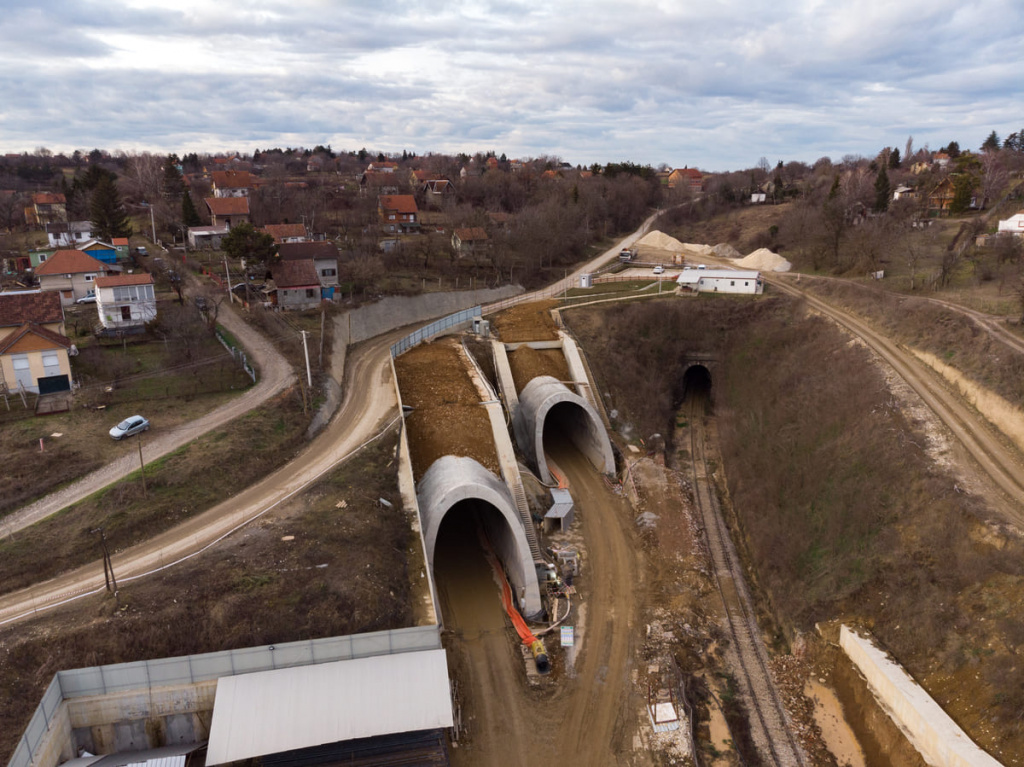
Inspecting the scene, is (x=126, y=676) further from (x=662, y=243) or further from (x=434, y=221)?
(x=434, y=221)

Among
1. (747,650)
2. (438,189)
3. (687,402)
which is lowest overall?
(747,650)

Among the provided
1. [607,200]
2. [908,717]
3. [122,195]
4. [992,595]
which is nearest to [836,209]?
[607,200]

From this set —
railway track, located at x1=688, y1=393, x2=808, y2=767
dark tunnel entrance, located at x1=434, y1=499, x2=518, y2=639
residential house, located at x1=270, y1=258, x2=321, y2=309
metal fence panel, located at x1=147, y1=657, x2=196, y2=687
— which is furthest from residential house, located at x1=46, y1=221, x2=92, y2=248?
railway track, located at x1=688, y1=393, x2=808, y2=767

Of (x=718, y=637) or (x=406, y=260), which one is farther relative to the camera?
(x=406, y=260)

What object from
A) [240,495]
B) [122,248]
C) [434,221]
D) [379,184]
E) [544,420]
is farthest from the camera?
[379,184]

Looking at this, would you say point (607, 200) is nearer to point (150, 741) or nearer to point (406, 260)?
point (406, 260)

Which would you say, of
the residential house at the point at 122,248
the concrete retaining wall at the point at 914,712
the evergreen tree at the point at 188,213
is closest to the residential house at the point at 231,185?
the evergreen tree at the point at 188,213

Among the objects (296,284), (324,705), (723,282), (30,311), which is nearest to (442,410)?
(324,705)

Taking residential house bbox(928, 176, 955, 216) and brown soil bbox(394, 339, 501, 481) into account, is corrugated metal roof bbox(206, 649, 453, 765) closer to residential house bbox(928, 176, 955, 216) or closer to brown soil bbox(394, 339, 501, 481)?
brown soil bbox(394, 339, 501, 481)
